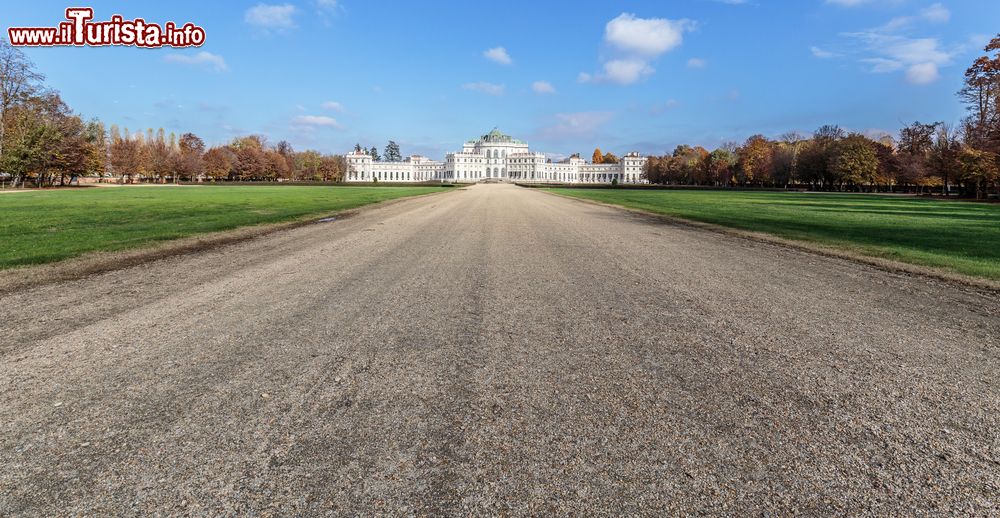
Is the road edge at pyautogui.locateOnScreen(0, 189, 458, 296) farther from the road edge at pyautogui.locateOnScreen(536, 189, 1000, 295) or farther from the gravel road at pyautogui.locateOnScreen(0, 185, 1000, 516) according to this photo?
the road edge at pyautogui.locateOnScreen(536, 189, 1000, 295)

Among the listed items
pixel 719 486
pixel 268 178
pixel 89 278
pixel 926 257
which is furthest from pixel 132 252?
pixel 268 178

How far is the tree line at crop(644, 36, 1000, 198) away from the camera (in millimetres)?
49188

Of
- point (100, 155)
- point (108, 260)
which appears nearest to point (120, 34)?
point (108, 260)

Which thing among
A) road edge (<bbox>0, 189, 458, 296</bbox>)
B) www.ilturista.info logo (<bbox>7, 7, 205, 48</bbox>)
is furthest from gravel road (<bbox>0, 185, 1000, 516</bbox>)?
www.ilturista.info logo (<bbox>7, 7, 205, 48</bbox>)

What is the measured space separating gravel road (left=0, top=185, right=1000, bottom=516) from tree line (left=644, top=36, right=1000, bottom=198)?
57.1m

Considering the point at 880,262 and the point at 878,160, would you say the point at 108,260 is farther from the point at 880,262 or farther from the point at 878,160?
the point at 878,160

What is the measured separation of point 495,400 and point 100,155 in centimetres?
11699

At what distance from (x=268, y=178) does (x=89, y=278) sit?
14569cm

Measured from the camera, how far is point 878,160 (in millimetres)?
84438

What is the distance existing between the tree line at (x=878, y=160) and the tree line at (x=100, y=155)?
101 m

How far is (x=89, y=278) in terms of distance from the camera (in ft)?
27.6

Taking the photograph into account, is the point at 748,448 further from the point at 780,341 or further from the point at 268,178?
the point at 268,178

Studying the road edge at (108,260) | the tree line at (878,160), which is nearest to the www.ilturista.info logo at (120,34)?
the road edge at (108,260)

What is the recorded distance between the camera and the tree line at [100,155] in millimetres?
56656
